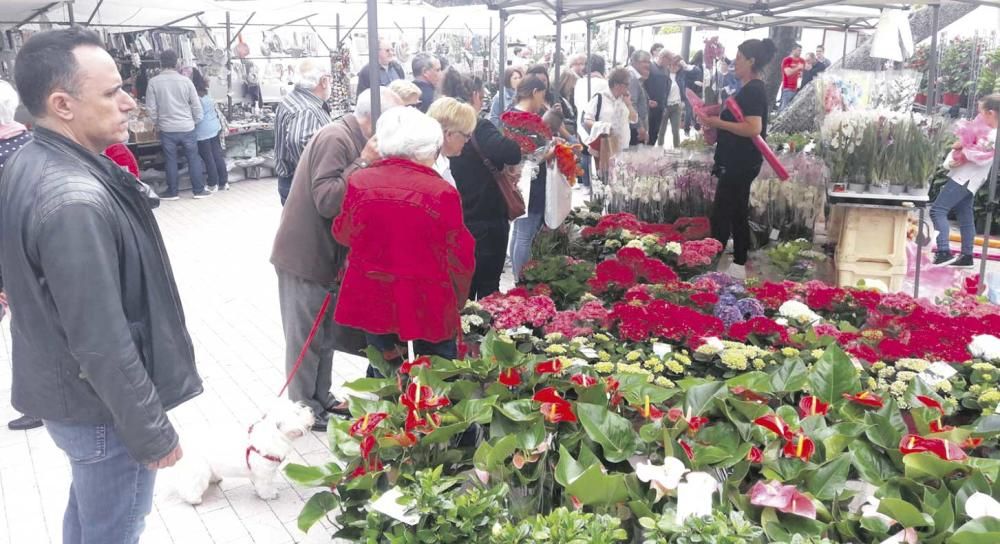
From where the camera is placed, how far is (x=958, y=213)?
6766 mm

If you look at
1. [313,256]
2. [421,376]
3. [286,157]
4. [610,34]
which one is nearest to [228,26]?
[286,157]

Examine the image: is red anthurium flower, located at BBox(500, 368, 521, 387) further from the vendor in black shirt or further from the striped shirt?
the vendor in black shirt

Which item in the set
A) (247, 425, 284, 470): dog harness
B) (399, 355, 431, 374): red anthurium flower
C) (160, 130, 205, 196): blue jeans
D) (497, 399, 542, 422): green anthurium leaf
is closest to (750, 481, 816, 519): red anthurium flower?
(497, 399, 542, 422): green anthurium leaf

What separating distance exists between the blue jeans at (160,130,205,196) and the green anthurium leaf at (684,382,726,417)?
840 cm

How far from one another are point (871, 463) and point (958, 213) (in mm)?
5549

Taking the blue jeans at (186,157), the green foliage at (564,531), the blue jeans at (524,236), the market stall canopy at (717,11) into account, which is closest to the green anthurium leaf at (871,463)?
the green foliage at (564,531)

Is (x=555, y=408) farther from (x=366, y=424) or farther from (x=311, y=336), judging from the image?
(x=311, y=336)

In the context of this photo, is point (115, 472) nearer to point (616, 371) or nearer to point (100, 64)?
point (100, 64)

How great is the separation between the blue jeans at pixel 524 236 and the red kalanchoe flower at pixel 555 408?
333 cm

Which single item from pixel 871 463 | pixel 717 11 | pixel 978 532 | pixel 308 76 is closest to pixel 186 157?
pixel 308 76

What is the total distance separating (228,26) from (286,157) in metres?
7.87

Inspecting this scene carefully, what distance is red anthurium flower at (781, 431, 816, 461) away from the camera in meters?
2.03

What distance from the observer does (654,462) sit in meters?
2.10

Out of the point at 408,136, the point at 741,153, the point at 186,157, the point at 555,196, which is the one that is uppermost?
the point at 408,136
